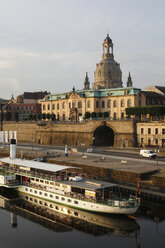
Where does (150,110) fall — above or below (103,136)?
above

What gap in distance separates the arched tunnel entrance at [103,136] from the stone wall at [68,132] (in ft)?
5.20

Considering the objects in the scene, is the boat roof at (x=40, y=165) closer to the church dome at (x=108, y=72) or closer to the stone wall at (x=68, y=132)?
the stone wall at (x=68, y=132)

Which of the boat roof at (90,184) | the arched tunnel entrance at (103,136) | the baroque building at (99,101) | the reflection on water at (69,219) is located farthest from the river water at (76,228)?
the baroque building at (99,101)

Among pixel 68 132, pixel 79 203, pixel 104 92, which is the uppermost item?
pixel 104 92

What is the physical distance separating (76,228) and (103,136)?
2232 inches

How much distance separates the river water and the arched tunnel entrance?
48287 mm

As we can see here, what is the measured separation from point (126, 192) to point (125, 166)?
693 centimetres

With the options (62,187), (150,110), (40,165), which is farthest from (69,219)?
(150,110)

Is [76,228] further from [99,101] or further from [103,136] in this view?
[99,101]

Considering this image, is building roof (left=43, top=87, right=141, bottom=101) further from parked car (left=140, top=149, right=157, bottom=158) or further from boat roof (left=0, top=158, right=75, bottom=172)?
boat roof (left=0, top=158, right=75, bottom=172)

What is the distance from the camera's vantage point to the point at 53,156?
66.0 m

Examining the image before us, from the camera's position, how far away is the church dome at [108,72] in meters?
135

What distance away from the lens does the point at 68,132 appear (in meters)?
94.9

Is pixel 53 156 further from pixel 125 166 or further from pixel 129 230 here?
pixel 129 230
